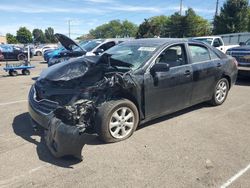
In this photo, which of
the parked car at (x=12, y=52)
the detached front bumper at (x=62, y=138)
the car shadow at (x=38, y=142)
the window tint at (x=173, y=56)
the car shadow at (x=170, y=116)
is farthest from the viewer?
the parked car at (x=12, y=52)

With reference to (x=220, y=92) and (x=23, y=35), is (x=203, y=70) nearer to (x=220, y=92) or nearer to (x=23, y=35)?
(x=220, y=92)

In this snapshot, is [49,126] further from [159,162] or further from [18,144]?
[159,162]

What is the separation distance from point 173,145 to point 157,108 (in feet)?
2.77

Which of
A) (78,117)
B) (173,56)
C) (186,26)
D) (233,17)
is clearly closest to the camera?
(78,117)

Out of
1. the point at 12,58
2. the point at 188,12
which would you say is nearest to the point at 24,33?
the point at 188,12

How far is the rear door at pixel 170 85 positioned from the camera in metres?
4.93

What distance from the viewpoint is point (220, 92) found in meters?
6.75

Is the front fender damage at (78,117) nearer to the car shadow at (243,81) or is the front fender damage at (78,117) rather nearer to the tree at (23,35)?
the car shadow at (243,81)

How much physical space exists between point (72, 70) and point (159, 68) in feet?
5.09

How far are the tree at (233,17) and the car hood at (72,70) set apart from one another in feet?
122

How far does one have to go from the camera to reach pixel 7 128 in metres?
5.27

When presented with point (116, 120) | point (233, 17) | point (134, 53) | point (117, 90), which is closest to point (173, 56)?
point (134, 53)

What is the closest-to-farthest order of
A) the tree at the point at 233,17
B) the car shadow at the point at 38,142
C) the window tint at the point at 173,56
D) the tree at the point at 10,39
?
the car shadow at the point at 38,142 < the window tint at the point at 173,56 < the tree at the point at 233,17 < the tree at the point at 10,39

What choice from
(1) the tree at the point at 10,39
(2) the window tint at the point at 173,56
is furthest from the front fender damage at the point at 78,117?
(1) the tree at the point at 10,39
